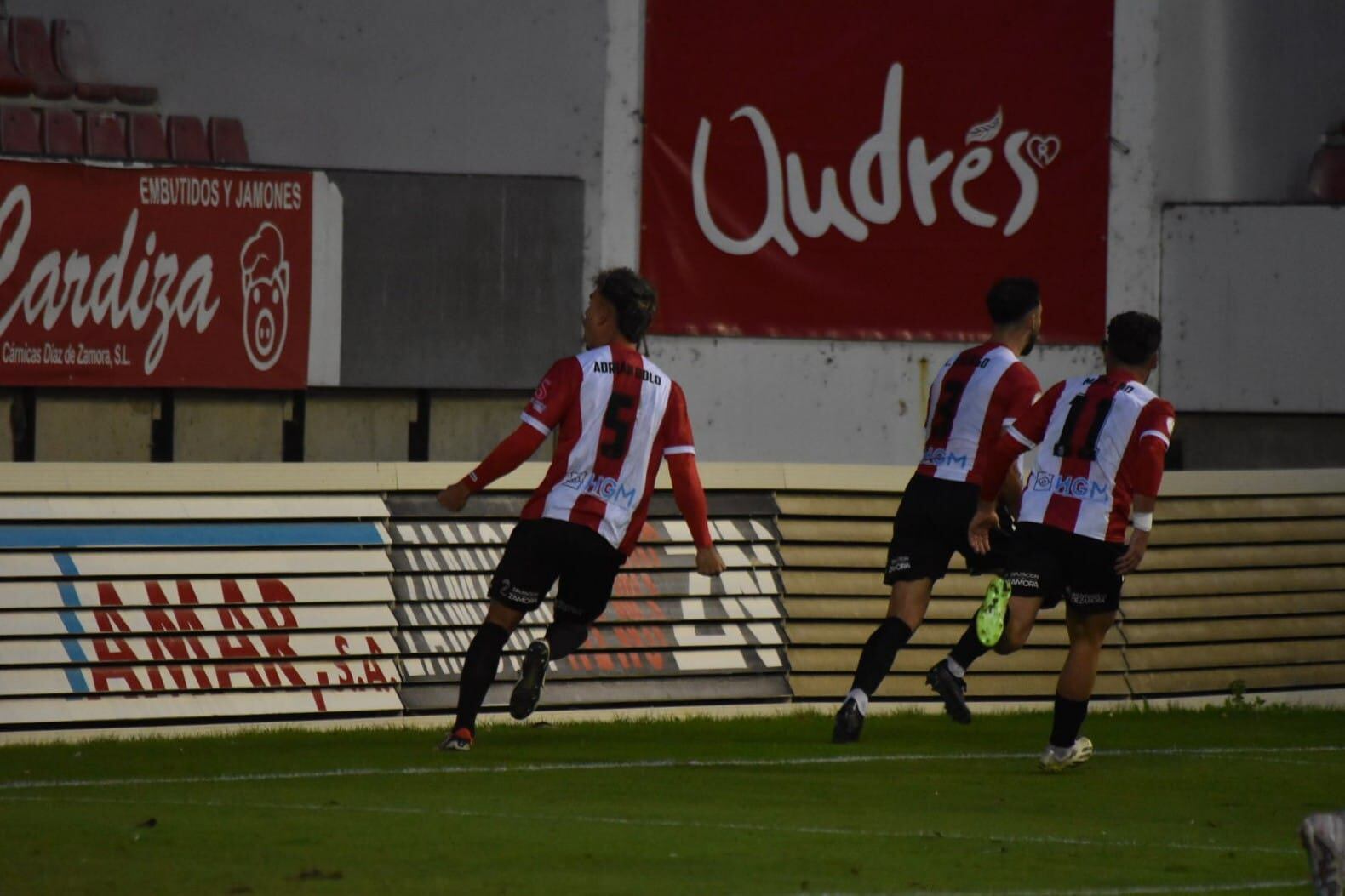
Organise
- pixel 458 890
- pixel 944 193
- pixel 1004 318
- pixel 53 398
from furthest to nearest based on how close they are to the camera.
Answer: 1. pixel 944 193
2. pixel 53 398
3. pixel 1004 318
4. pixel 458 890

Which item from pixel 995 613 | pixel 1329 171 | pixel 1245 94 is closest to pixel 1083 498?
pixel 995 613

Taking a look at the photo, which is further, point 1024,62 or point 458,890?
point 1024,62

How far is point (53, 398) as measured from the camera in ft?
49.5

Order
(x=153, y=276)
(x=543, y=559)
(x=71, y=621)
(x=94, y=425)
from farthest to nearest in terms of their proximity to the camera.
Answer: (x=94, y=425) → (x=153, y=276) → (x=71, y=621) → (x=543, y=559)

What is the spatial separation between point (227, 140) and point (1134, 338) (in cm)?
834

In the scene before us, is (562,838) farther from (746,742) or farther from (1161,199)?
(1161,199)

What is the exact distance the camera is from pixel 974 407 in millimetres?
9742

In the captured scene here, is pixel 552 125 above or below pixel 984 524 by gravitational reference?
above

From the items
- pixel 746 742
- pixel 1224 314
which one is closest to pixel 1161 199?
pixel 1224 314

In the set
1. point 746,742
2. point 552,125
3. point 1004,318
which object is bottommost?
point 746,742

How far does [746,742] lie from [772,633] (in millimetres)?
1474

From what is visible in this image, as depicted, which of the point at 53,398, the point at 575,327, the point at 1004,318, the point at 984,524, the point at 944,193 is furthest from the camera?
the point at 944,193

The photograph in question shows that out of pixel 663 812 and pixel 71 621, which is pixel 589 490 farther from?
pixel 71 621

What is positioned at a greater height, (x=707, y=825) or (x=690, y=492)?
(x=690, y=492)
